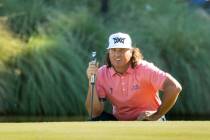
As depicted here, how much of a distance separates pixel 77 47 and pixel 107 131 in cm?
971

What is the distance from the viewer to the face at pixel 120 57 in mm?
7602

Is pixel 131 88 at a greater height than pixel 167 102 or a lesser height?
greater

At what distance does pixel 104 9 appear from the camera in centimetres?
1658

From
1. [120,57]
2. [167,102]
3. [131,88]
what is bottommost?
[167,102]

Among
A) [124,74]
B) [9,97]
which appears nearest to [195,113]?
[9,97]

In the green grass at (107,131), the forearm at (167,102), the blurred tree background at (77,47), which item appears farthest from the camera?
the blurred tree background at (77,47)

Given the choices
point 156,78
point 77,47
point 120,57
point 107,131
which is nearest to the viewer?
point 107,131

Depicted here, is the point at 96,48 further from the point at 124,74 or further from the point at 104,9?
the point at 124,74

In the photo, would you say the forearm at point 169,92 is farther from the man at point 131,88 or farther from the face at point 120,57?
the face at point 120,57

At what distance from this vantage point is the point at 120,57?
7.63 meters

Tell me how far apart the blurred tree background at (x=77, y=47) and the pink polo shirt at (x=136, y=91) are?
6107 mm

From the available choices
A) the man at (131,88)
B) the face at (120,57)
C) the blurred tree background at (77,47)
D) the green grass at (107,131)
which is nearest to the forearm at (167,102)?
the man at (131,88)

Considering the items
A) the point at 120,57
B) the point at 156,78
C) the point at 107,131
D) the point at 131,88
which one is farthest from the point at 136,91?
the point at 107,131

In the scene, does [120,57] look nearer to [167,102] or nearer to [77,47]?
[167,102]
